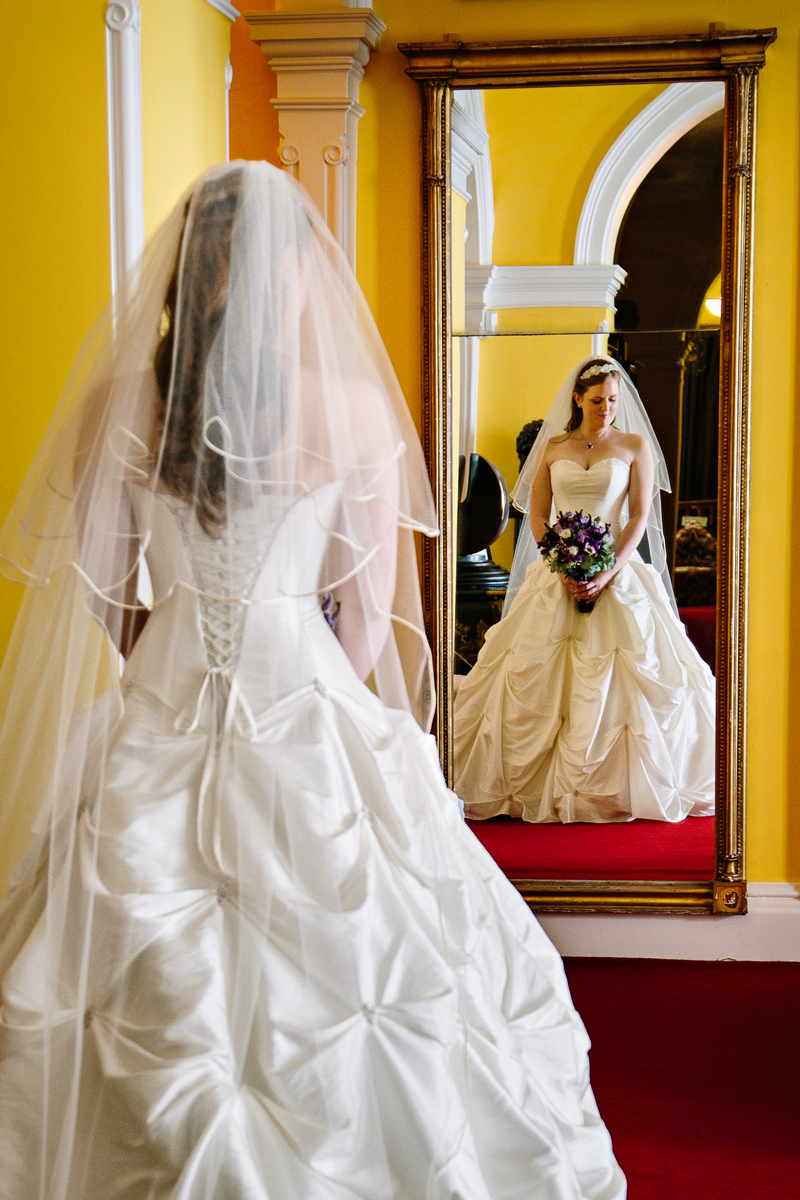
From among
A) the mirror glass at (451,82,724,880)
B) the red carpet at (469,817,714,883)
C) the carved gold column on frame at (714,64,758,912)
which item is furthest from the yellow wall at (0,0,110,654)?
the carved gold column on frame at (714,64,758,912)

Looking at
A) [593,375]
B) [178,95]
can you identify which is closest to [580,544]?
[593,375]

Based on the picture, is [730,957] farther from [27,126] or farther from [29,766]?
[27,126]

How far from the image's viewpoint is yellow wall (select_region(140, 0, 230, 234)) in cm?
260

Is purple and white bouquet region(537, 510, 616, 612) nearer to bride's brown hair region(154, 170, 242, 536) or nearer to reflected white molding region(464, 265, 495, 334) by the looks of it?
reflected white molding region(464, 265, 495, 334)

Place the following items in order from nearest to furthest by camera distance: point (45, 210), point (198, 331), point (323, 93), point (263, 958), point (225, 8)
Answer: point (263, 958), point (198, 331), point (45, 210), point (323, 93), point (225, 8)

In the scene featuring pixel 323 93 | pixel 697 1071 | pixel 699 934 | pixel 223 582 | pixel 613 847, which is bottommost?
pixel 697 1071

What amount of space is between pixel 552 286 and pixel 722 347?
48 cm

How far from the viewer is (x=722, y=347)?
2717 millimetres

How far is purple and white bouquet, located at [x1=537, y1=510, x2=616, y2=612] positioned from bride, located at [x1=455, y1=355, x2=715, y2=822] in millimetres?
22

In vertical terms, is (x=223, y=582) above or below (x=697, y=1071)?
above

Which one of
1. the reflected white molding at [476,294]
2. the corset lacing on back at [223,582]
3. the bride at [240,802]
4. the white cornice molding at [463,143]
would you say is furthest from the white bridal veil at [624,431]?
the corset lacing on back at [223,582]

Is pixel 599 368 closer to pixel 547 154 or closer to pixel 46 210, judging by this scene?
pixel 547 154

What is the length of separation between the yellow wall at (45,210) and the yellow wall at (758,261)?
2.38ft

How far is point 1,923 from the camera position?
1498 millimetres
